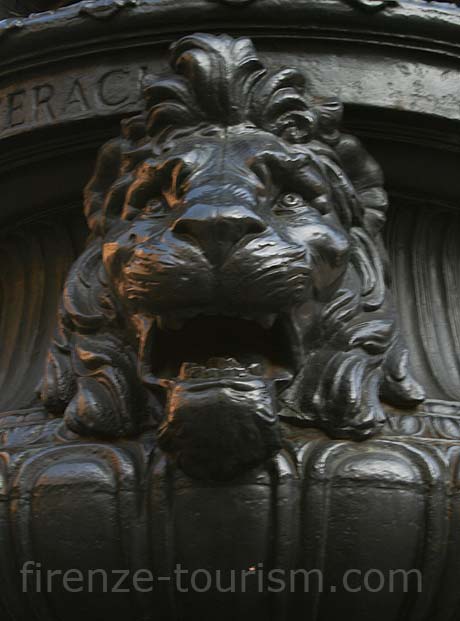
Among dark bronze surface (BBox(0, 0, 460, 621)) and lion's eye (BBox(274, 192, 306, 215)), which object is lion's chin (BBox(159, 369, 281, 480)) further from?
lion's eye (BBox(274, 192, 306, 215))

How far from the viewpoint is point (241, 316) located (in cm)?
119

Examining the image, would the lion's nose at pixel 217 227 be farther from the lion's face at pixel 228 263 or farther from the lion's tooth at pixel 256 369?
the lion's tooth at pixel 256 369

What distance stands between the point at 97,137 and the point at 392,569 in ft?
2.34

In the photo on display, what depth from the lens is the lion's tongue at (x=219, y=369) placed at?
3.90 ft

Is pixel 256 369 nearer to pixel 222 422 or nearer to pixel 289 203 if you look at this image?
pixel 222 422

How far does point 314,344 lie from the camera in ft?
4.32

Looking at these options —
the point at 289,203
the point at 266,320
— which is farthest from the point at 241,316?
the point at 289,203

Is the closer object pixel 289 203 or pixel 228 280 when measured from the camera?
pixel 228 280

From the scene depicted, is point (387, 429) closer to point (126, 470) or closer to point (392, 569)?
point (392, 569)

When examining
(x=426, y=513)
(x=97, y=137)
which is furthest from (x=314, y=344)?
(x=97, y=137)

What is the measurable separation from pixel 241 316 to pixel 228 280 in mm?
48

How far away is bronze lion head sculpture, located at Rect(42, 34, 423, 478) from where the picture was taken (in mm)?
1181

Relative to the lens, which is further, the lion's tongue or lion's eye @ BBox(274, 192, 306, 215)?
lion's eye @ BBox(274, 192, 306, 215)

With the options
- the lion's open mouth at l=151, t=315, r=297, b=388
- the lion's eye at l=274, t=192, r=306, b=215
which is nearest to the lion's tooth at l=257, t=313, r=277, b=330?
the lion's open mouth at l=151, t=315, r=297, b=388
